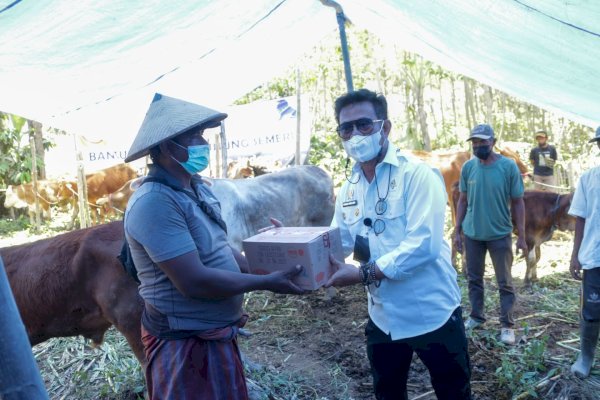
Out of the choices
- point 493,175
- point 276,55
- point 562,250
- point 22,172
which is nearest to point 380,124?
point 493,175

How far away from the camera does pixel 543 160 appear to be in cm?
1134

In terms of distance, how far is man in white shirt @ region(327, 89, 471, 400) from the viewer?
2.61 meters

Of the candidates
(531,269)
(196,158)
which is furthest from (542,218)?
(196,158)

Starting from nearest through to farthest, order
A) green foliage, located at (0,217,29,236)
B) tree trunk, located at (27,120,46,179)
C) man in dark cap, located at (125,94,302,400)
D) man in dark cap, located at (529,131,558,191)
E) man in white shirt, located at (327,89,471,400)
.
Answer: man in dark cap, located at (125,94,302,400)
man in white shirt, located at (327,89,471,400)
man in dark cap, located at (529,131,558,191)
green foliage, located at (0,217,29,236)
tree trunk, located at (27,120,46,179)

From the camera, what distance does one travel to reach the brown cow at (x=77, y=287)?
352cm

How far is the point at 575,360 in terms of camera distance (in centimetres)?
473

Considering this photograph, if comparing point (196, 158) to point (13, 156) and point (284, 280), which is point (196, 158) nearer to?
point (284, 280)

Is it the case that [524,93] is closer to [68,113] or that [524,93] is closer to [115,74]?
[115,74]

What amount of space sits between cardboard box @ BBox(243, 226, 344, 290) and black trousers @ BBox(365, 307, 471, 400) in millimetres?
536

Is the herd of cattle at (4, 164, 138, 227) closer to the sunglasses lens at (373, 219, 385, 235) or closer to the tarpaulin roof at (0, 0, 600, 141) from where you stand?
the tarpaulin roof at (0, 0, 600, 141)

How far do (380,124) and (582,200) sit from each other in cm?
236

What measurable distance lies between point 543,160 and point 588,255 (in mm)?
7907

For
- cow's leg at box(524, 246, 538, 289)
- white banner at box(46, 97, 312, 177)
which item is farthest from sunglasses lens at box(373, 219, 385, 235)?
white banner at box(46, 97, 312, 177)

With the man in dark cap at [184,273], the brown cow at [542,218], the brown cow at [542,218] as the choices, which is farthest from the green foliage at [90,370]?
the brown cow at [542,218]
